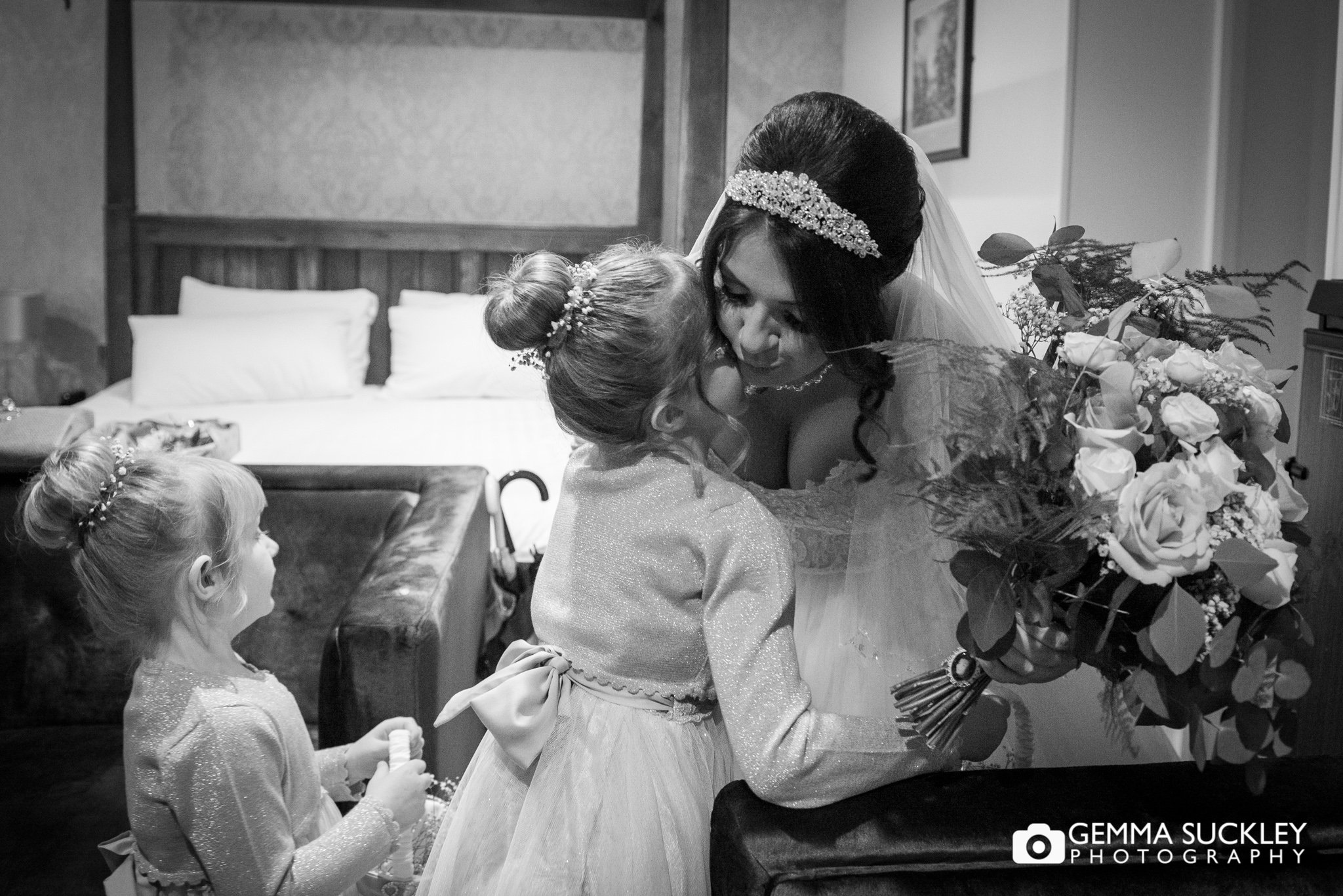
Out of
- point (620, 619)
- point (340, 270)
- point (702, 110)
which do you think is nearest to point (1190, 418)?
point (620, 619)

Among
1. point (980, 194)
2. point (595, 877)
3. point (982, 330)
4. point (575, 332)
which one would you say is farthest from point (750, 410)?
point (980, 194)

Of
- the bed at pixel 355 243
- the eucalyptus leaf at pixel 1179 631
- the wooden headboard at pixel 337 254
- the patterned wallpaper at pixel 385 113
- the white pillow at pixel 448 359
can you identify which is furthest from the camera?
the patterned wallpaper at pixel 385 113

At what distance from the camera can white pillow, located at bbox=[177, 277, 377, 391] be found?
A: 191 inches

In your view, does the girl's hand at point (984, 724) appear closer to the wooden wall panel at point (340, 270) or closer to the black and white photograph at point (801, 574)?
the black and white photograph at point (801, 574)

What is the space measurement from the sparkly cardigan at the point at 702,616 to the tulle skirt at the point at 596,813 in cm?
5

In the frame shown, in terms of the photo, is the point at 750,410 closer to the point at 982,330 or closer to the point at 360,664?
the point at 982,330

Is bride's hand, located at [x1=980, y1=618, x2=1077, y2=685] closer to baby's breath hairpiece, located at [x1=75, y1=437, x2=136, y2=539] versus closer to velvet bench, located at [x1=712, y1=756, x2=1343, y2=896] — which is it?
velvet bench, located at [x1=712, y1=756, x2=1343, y2=896]

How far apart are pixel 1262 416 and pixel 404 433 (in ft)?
10.7

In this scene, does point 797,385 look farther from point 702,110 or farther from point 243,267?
point 243,267

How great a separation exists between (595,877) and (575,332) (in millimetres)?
533

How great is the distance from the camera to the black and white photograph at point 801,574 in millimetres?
951

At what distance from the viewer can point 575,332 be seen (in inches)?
47.6

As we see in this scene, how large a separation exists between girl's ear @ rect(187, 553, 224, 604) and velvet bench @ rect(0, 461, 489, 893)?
27 centimetres

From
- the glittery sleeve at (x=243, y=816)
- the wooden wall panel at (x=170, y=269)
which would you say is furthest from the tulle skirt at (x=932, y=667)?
the wooden wall panel at (x=170, y=269)
